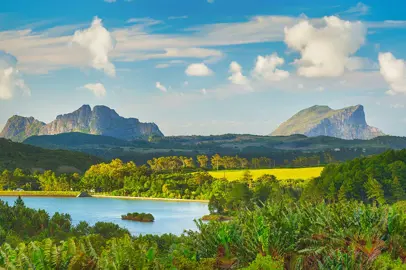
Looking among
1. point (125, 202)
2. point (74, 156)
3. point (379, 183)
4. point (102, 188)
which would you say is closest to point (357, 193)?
point (379, 183)

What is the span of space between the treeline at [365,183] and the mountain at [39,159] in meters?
75.4

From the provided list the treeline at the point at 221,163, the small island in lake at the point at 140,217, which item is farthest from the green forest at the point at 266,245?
the treeline at the point at 221,163

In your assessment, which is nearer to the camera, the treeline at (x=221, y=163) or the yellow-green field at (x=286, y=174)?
the yellow-green field at (x=286, y=174)

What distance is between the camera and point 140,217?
6619 centimetres

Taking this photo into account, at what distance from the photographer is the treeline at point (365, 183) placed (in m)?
63.9

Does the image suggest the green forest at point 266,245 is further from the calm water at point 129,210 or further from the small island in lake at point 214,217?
the small island in lake at point 214,217

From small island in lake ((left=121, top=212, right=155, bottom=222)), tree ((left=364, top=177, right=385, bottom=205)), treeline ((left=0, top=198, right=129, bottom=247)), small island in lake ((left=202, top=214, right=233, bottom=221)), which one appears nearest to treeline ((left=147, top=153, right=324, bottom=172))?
small island in lake ((left=121, top=212, right=155, bottom=222))

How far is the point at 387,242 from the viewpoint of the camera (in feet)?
49.7

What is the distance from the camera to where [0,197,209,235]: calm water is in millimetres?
59656

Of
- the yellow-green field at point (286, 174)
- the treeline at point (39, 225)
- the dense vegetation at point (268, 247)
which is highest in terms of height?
the dense vegetation at point (268, 247)

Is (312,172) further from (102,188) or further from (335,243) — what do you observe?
(335,243)

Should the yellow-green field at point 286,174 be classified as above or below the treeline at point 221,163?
below

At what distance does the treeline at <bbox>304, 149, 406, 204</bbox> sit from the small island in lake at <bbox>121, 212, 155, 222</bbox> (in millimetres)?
18210

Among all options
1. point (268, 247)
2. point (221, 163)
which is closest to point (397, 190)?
point (268, 247)
